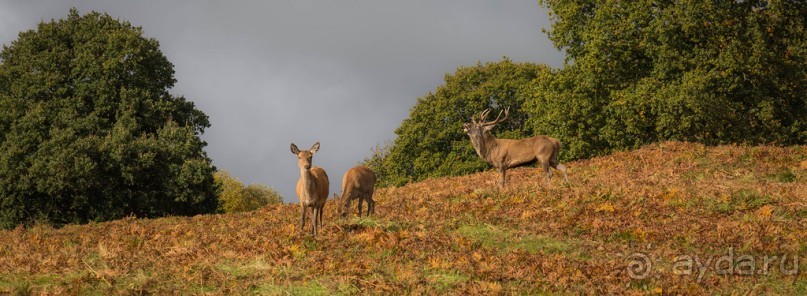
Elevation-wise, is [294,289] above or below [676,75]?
below

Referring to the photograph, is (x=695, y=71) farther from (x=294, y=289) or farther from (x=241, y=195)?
(x=241, y=195)

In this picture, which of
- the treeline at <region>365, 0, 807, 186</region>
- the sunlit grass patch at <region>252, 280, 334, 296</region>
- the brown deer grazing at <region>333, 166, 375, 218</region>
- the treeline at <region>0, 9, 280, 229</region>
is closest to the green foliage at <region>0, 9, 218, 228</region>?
the treeline at <region>0, 9, 280, 229</region>

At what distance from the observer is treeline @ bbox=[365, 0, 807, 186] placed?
38.3m

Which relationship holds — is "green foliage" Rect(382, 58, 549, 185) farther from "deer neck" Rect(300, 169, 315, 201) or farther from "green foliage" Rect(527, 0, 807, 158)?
"deer neck" Rect(300, 169, 315, 201)

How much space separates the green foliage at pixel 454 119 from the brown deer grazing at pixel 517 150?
27.4 m

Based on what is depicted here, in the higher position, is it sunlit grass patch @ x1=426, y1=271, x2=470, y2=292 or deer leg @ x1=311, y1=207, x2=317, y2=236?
deer leg @ x1=311, y1=207, x2=317, y2=236

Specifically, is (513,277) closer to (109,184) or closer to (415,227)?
(415,227)

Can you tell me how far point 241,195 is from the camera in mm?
75188

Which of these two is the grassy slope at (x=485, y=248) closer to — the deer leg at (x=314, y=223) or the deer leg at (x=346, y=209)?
the deer leg at (x=314, y=223)

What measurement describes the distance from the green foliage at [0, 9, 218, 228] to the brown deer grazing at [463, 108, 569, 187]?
1829 cm

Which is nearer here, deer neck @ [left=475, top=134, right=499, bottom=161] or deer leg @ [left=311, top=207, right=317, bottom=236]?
deer leg @ [left=311, top=207, right=317, bottom=236]

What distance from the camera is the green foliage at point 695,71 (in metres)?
38.2

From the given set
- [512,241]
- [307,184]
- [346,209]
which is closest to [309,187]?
[307,184]

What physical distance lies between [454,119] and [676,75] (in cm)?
2097
